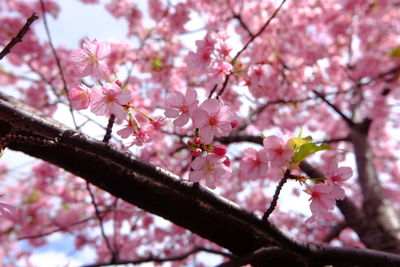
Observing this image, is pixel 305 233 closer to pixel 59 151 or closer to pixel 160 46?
pixel 160 46

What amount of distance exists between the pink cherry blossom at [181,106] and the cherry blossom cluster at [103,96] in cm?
13

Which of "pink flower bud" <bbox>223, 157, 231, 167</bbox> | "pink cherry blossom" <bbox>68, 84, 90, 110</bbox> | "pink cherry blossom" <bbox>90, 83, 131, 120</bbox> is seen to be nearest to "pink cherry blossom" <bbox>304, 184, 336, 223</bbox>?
"pink flower bud" <bbox>223, 157, 231, 167</bbox>

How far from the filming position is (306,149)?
156 centimetres

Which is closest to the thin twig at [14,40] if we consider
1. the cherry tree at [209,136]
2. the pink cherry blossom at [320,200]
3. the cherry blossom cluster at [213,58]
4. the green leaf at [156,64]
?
the cherry tree at [209,136]

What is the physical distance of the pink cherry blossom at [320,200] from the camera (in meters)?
1.65

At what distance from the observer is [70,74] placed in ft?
15.8

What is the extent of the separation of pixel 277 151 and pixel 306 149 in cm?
13

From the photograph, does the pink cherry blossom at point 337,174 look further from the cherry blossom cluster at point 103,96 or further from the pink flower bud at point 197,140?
the cherry blossom cluster at point 103,96

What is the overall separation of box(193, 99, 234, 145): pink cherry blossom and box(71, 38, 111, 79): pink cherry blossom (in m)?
0.54

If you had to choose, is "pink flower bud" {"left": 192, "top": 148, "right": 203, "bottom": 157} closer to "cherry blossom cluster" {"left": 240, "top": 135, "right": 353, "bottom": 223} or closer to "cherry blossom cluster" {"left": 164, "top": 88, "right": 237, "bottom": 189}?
"cherry blossom cluster" {"left": 164, "top": 88, "right": 237, "bottom": 189}

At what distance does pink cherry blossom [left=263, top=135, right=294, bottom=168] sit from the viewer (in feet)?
5.13

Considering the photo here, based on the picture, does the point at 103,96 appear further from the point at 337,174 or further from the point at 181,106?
the point at 337,174

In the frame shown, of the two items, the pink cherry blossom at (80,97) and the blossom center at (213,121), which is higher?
the pink cherry blossom at (80,97)

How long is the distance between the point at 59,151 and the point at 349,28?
7.44m
